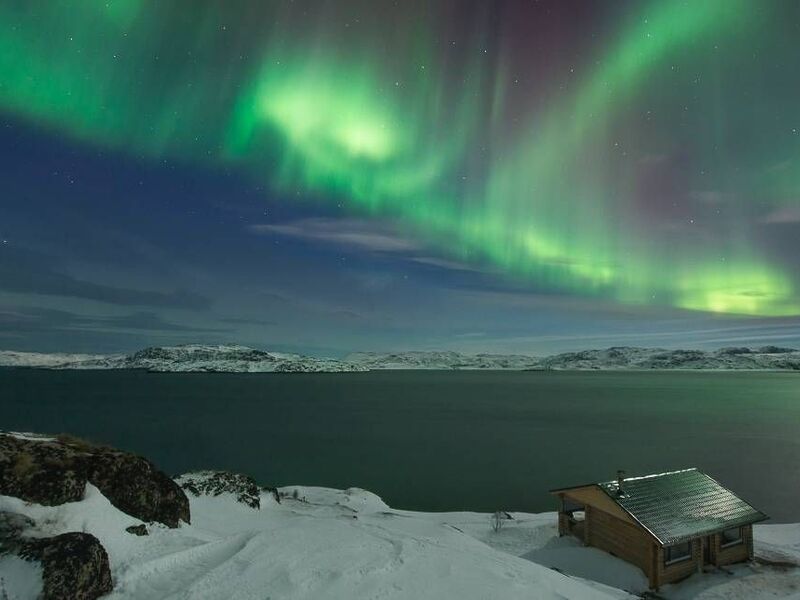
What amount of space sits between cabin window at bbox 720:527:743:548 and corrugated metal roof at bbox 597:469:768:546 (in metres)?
1.09

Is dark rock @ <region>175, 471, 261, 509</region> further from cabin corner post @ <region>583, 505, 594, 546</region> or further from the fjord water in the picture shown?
the fjord water

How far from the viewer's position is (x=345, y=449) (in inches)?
3132

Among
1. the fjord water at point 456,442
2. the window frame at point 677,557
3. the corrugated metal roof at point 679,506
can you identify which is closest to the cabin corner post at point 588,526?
the corrugated metal roof at point 679,506

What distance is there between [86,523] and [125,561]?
1.79 metres

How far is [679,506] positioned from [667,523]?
7.54 feet

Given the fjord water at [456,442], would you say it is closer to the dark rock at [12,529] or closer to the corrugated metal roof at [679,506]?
the corrugated metal roof at [679,506]

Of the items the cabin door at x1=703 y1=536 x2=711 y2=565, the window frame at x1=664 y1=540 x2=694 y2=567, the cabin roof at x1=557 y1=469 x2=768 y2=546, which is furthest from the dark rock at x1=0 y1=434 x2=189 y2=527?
the cabin door at x1=703 y1=536 x2=711 y2=565

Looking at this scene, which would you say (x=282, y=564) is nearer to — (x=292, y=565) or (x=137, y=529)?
(x=292, y=565)

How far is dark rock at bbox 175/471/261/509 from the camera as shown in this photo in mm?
26984

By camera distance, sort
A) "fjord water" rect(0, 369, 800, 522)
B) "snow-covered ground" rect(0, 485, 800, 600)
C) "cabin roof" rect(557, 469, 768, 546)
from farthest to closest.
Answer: "fjord water" rect(0, 369, 800, 522), "cabin roof" rect(557, 469, 768, 546), "snow-covered ground" rect(0, 485, 800, 600)

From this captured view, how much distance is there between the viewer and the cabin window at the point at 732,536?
27.7 metres

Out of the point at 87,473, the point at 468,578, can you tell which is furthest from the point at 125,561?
the point at 468,578

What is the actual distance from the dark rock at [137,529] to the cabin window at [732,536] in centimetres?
3010

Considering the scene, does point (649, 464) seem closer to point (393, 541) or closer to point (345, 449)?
point (345, 449)
